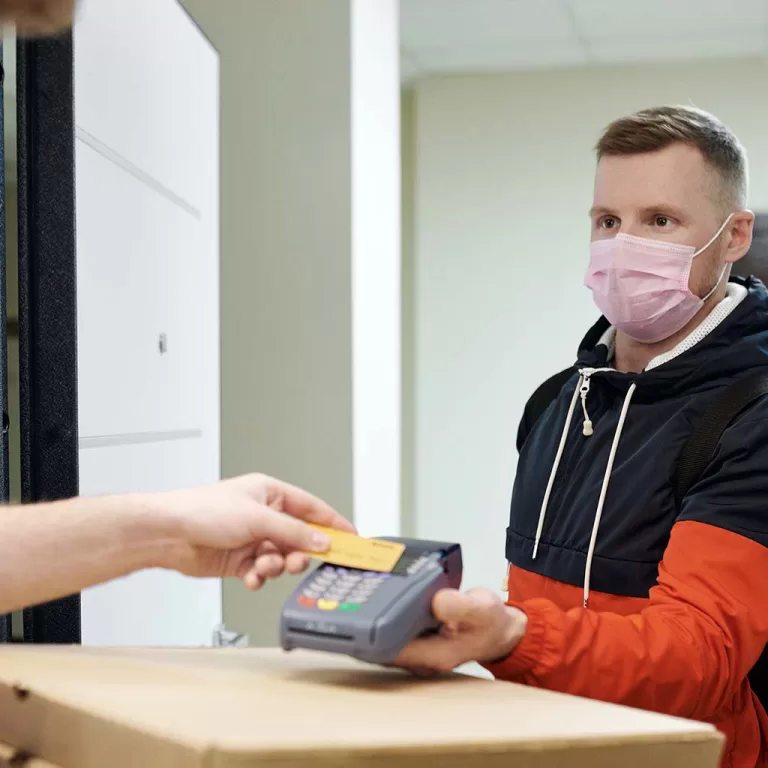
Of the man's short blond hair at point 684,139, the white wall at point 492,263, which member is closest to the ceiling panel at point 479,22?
the white wall at point 492,263

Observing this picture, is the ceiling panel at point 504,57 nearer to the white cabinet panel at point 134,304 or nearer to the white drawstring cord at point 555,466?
the white cabinet panel at point 134,304

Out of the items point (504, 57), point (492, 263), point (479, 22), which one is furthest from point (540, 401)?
point (504, 57)

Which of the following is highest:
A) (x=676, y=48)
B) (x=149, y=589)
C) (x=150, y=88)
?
(x=676, y=48)

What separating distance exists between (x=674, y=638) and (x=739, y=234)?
24.4 inches

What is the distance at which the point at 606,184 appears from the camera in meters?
1.28

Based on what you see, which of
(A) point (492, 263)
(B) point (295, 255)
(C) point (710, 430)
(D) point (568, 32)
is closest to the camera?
(C) point (710, 430)

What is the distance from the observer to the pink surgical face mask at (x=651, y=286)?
4.11ft

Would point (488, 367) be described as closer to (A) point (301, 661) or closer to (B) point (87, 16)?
(B) point (87, 16)

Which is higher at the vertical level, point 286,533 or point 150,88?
point 150,88

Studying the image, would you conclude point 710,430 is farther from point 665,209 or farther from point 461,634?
point 461,634

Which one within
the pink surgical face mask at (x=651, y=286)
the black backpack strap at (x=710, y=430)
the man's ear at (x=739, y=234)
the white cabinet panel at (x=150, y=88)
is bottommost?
the black backpack strap at (x=710, y=430)

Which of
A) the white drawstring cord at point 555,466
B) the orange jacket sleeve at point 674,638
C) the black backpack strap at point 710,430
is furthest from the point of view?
the white drawstring cord at point 555,466

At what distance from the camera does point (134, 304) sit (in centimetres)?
151

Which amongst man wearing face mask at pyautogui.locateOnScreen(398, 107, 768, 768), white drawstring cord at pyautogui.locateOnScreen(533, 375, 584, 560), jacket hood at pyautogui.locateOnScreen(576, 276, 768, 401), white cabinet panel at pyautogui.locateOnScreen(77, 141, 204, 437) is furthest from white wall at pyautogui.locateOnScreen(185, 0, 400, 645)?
jacket hood at pyautogui.locateOnScreen(576, 276, 768, 401)
